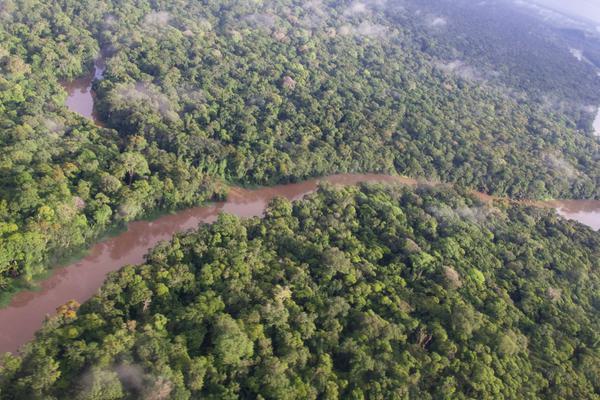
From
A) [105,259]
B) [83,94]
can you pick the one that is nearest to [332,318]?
[105,259]

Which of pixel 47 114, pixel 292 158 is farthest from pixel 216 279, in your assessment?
pixel 47 114

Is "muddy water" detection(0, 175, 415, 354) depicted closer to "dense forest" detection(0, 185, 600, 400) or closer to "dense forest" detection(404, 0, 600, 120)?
"dense forest" detection(0, 185, 600, 400)

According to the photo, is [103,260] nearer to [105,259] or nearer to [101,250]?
[105,259]

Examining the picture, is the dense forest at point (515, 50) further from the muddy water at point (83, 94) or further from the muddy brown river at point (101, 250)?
the muddy water at point (83, 94)

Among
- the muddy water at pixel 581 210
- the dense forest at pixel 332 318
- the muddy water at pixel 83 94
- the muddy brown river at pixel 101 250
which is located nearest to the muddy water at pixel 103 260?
the muddy brown river at pixel 101 250

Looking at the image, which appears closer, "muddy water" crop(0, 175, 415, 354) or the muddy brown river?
"muddy water" crop(0, 175, 415, 354)

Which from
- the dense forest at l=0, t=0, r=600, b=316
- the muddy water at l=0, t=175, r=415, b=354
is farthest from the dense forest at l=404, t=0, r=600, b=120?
the muddy water at l=0, t=175, r=415, b=354

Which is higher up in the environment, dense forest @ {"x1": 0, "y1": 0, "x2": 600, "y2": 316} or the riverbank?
dense forest @ {"x1": 0, "y1": 0, "x2": 600, "y2": 316}
